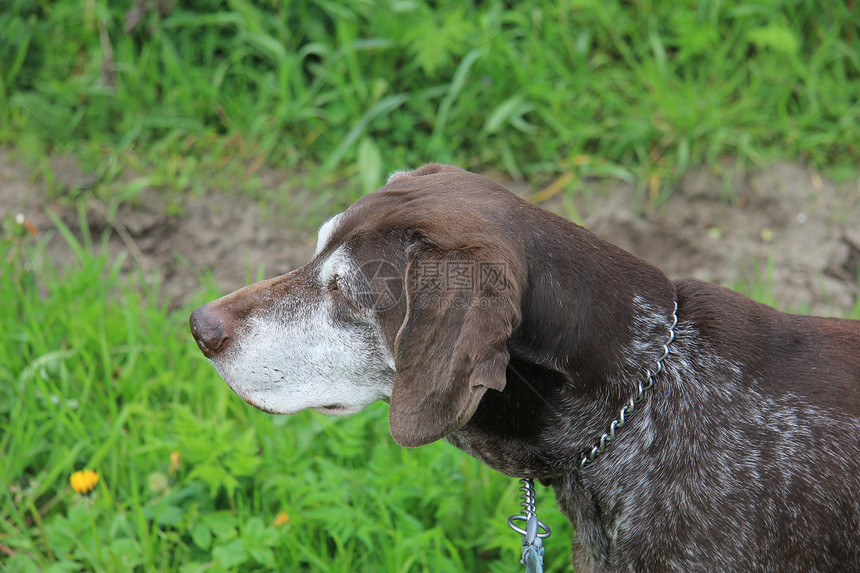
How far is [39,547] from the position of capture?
131 inches

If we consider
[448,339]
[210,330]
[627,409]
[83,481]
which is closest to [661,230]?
[627,409]

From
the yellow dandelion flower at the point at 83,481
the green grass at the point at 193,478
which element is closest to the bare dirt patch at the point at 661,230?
the green grass at the point at 193,478

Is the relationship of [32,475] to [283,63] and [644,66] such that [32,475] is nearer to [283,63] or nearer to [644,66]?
[283,63]

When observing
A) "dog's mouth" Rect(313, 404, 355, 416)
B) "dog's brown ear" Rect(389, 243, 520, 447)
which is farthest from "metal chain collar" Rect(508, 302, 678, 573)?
"dog's mouth" Rect(313, 404, 355, 416)

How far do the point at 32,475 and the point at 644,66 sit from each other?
15.3 feet

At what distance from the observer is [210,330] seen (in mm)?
Answer: 2666

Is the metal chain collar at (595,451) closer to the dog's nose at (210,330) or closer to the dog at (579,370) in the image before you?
the dog at (579,370)

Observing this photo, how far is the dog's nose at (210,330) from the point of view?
2.66 meters

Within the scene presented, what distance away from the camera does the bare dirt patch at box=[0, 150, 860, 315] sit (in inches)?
188

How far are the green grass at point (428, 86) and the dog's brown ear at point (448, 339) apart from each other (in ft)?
9.99

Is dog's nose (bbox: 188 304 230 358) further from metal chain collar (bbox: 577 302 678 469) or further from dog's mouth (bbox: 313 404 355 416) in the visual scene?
metal chain collar (bbox: 577 302 678 469)

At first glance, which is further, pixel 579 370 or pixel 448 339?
pixel 579 370

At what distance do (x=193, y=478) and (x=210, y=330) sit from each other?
112 cm

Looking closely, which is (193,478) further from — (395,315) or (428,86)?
(428,86)
